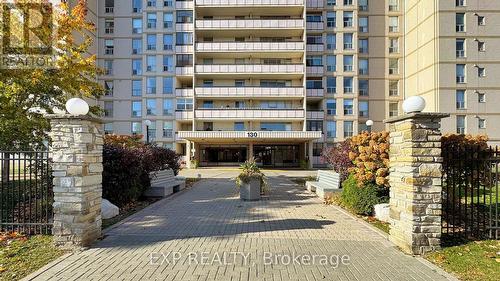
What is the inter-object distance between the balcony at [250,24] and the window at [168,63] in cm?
583

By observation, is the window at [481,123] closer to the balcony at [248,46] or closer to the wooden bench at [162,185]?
the balcony at [248,46]

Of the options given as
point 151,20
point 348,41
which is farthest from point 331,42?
point 151,20

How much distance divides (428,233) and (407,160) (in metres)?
1.40

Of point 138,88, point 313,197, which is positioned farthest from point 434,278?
point 138,88

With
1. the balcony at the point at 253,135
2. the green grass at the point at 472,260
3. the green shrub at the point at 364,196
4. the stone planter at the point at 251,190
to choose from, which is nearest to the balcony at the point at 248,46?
the balcony at the point at 253,135

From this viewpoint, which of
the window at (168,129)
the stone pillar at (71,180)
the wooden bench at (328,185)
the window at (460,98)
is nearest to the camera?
the stone pillar at (71,180)

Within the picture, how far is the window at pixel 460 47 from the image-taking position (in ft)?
104

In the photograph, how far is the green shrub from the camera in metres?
8.41

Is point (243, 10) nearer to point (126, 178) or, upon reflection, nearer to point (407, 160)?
point (126, 178)

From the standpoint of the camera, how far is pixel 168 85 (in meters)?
37.7

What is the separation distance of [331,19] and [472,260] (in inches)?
1426

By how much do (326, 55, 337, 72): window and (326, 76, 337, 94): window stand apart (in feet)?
3.44

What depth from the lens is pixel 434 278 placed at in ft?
15.0

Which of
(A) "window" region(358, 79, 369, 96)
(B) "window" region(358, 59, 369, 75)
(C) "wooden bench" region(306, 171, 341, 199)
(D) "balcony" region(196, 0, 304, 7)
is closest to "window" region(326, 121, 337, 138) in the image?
(A) "window" region(358, 79, 369, 96)
